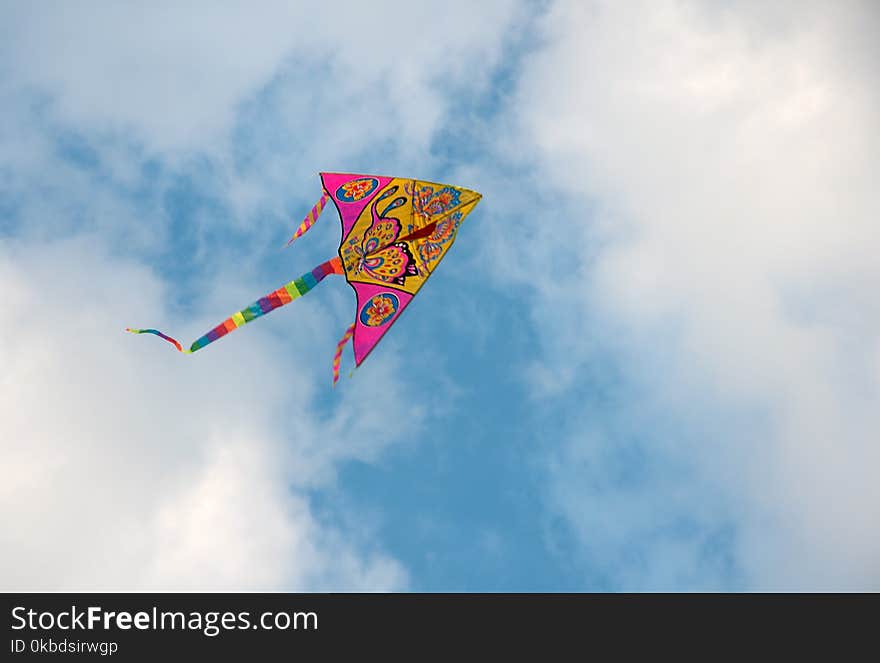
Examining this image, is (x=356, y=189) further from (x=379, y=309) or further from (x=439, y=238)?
(x=379, y=309)

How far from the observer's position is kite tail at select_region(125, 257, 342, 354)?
2892cm

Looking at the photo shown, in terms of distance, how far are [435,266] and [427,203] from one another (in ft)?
9.70

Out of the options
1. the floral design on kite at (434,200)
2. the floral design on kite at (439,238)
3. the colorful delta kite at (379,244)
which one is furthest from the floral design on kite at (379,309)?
the floral design on kite at (434,200)

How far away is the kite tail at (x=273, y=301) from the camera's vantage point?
28922 millimetres

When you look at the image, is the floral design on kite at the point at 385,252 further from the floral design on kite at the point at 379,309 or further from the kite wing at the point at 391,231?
the floral design on kite at the point at 379,309

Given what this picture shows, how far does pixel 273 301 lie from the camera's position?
29938 mm

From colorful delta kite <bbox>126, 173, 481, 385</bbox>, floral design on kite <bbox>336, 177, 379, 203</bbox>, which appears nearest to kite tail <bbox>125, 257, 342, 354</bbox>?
A: colorful delta kite <bbox>126, 173, 481, 385</bbox>

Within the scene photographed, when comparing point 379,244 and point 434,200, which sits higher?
point 434,200

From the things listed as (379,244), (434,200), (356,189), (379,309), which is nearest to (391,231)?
(379,244)

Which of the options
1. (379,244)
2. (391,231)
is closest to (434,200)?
(391,231)

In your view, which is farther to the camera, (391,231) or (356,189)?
(356,189)

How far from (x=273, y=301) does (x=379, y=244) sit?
4852 millimetres
